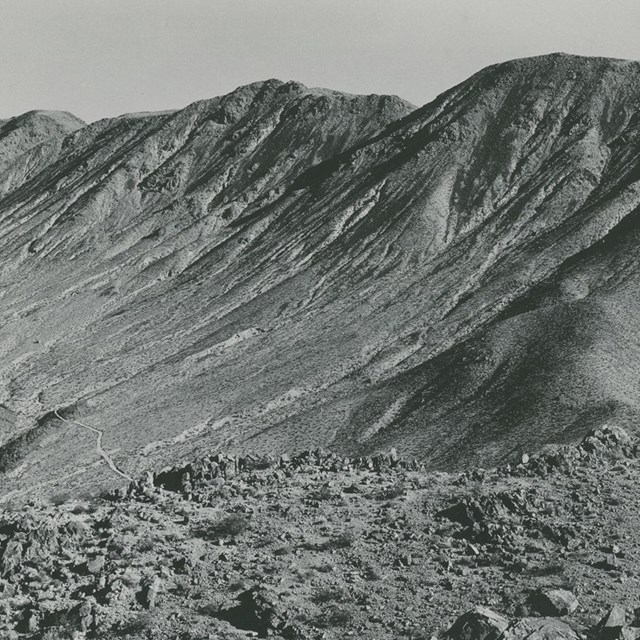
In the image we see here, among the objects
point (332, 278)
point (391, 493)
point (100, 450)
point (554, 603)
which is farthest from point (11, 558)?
point (332, 278)

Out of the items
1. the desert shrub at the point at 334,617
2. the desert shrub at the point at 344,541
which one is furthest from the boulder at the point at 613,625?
the desert shrub at the point at 344,541

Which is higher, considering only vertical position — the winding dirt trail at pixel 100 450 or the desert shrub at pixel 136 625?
the desert shrub at pixel 136 625

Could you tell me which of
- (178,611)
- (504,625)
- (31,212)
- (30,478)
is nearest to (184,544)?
(178,611)

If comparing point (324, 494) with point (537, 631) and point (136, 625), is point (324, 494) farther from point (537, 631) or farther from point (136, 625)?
point (537, 631)

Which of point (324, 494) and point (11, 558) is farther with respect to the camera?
point (324, 494)

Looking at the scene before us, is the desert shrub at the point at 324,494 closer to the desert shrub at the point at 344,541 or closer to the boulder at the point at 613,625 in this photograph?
the desert shrub at the point at 344,541
